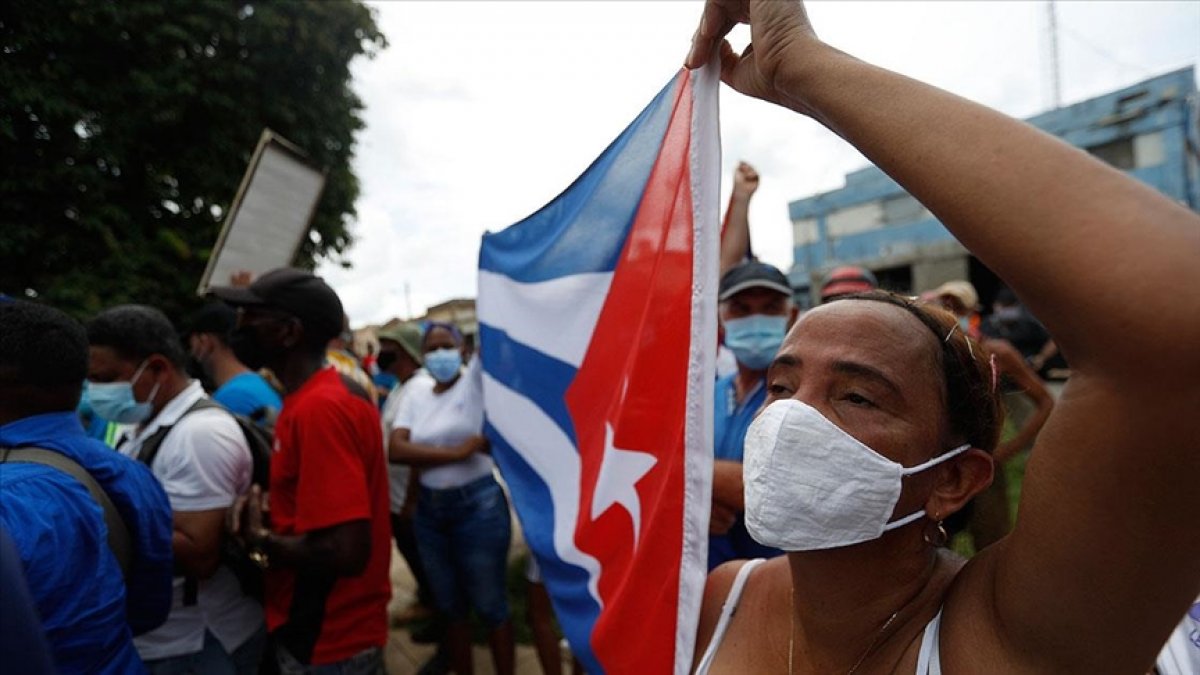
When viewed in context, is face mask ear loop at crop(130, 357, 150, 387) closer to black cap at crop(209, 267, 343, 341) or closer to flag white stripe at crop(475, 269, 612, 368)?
black cap at crop(209, 267, 343, 341)

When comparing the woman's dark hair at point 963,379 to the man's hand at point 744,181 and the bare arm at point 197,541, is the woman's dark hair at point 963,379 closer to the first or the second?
the man's hand at point 744,181

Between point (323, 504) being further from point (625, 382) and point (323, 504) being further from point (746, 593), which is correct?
point (746, 593)

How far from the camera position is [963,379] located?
1211 mm

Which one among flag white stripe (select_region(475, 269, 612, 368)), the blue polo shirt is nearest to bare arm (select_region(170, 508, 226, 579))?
flag white stripe (select_region(475, 269, 612, 368))

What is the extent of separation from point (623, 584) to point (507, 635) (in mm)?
2364

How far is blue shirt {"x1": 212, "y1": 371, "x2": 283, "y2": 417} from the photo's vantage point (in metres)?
3.43

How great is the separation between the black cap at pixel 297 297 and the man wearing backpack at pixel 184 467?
0.38 metres

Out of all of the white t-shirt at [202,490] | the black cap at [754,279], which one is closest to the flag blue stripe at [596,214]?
the black cap at [754,279]

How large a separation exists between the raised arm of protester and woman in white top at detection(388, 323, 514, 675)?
5.06 feet

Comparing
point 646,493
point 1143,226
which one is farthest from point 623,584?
point 1143,226

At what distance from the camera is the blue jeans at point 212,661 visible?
7.82 feet

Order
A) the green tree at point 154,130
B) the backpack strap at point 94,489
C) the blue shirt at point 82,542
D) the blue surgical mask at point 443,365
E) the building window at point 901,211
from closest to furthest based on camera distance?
the blue shirt at point 82,542 → the backpack strap at point 94,489 → the blue surgical mask at point 443,365 → the green tree at point 154,130 → the building window at point 901,211

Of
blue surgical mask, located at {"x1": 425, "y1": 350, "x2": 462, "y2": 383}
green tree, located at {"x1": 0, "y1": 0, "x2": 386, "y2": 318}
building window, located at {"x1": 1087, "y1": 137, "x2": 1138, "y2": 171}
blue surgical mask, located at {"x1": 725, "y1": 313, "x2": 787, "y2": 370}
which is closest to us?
blue surgical mask, located at {"x1": 725, "y1": 313, "x2": 787, "y2": 370}

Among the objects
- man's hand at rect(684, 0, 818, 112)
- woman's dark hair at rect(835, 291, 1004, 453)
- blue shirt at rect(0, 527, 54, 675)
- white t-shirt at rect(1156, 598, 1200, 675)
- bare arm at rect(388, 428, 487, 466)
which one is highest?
man's hand at rect(684, 0, 818, 112)
